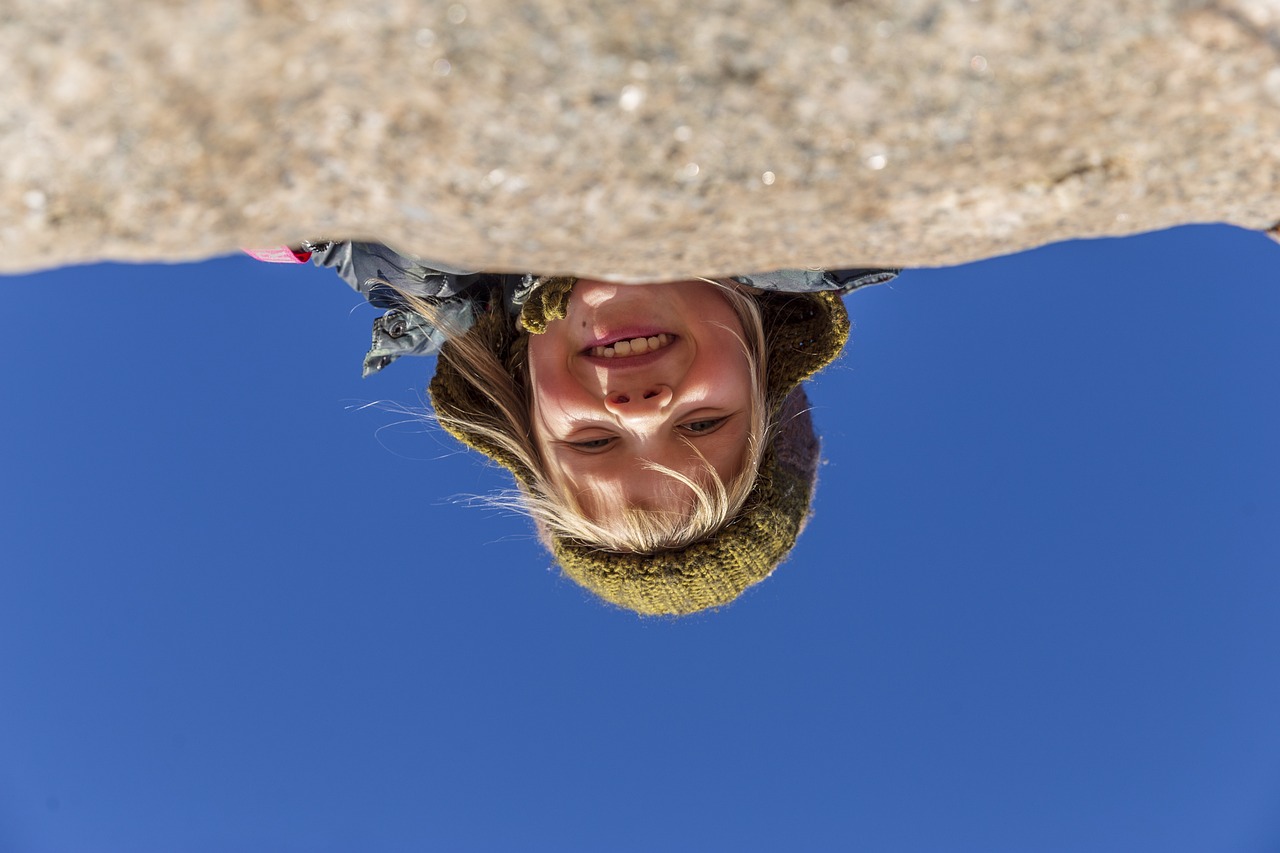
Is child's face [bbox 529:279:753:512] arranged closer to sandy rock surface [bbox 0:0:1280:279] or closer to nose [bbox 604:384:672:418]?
nose [bbox 604:384:672:418]

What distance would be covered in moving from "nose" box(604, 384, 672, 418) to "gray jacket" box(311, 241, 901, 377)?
237 mm

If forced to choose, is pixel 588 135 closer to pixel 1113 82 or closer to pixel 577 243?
pixel 577 243

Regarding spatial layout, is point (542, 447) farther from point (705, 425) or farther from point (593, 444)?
point (705, 425)

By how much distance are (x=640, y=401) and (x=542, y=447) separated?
1.04ft

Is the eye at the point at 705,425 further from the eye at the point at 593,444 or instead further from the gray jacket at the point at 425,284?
the gray jacket at the point at 425,284

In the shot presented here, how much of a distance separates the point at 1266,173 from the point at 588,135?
52 cm

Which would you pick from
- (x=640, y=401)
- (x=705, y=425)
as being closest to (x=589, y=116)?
(x=640, y=401)

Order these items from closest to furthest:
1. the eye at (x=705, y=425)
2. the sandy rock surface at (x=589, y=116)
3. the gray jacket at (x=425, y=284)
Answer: the sandy rock surface at (x=589, y=116), the gray jacket at (x=425, y=284), the eye at (x=705, y=425)

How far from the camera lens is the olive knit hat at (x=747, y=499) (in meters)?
1.75

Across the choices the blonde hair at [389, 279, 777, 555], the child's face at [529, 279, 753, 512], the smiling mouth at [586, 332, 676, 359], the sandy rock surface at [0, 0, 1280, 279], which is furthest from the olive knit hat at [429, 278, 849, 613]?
the sandy rock surface at [0, 0, 1280, 279]

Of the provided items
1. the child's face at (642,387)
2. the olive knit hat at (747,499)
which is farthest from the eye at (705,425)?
the olive knit hat at (747,499)

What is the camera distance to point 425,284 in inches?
62.0

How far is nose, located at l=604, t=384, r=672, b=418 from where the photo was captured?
1.54m

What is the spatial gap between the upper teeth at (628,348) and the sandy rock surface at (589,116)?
34.6 inches
